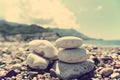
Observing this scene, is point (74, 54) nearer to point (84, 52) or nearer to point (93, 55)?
point (84, 52)

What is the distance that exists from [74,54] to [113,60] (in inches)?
126

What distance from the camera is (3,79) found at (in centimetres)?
2277

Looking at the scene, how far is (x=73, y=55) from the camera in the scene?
2302cm

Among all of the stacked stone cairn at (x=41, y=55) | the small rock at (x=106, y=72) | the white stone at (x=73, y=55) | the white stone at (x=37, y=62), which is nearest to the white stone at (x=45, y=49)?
the stacked stone cairn at (x=41, y=55)

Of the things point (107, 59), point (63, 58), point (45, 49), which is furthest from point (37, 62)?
point (107, 59)

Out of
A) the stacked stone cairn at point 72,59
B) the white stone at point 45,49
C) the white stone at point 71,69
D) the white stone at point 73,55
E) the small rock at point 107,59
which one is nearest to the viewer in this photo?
the white stone at point 71,69

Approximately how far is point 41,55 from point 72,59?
2378 mm

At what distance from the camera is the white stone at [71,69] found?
22594 millimetres

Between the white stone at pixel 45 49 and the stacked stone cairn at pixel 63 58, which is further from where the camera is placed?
the white stone at pixel 45 49

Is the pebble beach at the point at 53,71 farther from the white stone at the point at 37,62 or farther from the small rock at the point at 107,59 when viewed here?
the white stone at the point at 37,62

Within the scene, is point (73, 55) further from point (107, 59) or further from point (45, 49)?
point (107, 59)

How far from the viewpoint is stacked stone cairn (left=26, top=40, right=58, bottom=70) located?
23922mm

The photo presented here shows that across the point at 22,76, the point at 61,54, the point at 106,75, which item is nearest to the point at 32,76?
the point at 22,76

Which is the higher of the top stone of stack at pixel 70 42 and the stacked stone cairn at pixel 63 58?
the top stone of stack at pixel 70 42
